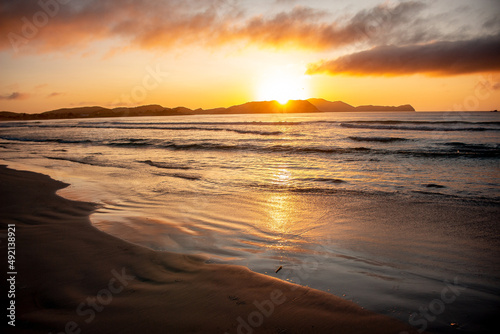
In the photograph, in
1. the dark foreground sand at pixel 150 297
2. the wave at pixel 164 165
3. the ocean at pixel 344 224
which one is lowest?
the ocean at pixel 344 224

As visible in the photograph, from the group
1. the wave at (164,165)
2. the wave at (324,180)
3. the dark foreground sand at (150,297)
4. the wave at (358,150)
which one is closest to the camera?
the dark foreground sand at (150,297)

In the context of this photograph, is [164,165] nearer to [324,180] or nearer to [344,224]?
[324,180]

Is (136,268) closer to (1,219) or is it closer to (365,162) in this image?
(1,219)

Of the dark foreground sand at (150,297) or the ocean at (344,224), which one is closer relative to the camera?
the dark foreground sand at (150,297)

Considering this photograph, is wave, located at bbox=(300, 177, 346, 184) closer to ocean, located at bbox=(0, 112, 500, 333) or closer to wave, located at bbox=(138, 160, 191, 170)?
ocean, located at bbox=(0, 112, 500, 333)

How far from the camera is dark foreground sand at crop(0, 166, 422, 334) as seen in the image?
2479 millimetres

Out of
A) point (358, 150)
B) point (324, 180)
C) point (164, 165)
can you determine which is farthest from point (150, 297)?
point (358, 150)

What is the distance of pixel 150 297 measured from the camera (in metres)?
2.89

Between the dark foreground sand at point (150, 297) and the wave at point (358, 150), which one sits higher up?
the wave at point (358, 150)

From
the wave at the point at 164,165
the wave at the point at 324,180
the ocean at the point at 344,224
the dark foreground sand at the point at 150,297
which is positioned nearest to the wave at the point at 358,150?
the wave at the point at 164,165

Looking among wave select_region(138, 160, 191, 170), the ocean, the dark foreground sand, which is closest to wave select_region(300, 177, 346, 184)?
the ocean

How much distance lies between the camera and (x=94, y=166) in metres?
13.2

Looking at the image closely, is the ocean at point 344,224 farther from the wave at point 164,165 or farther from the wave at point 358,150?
the wave at point 358,150

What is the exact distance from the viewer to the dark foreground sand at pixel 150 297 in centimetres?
248
